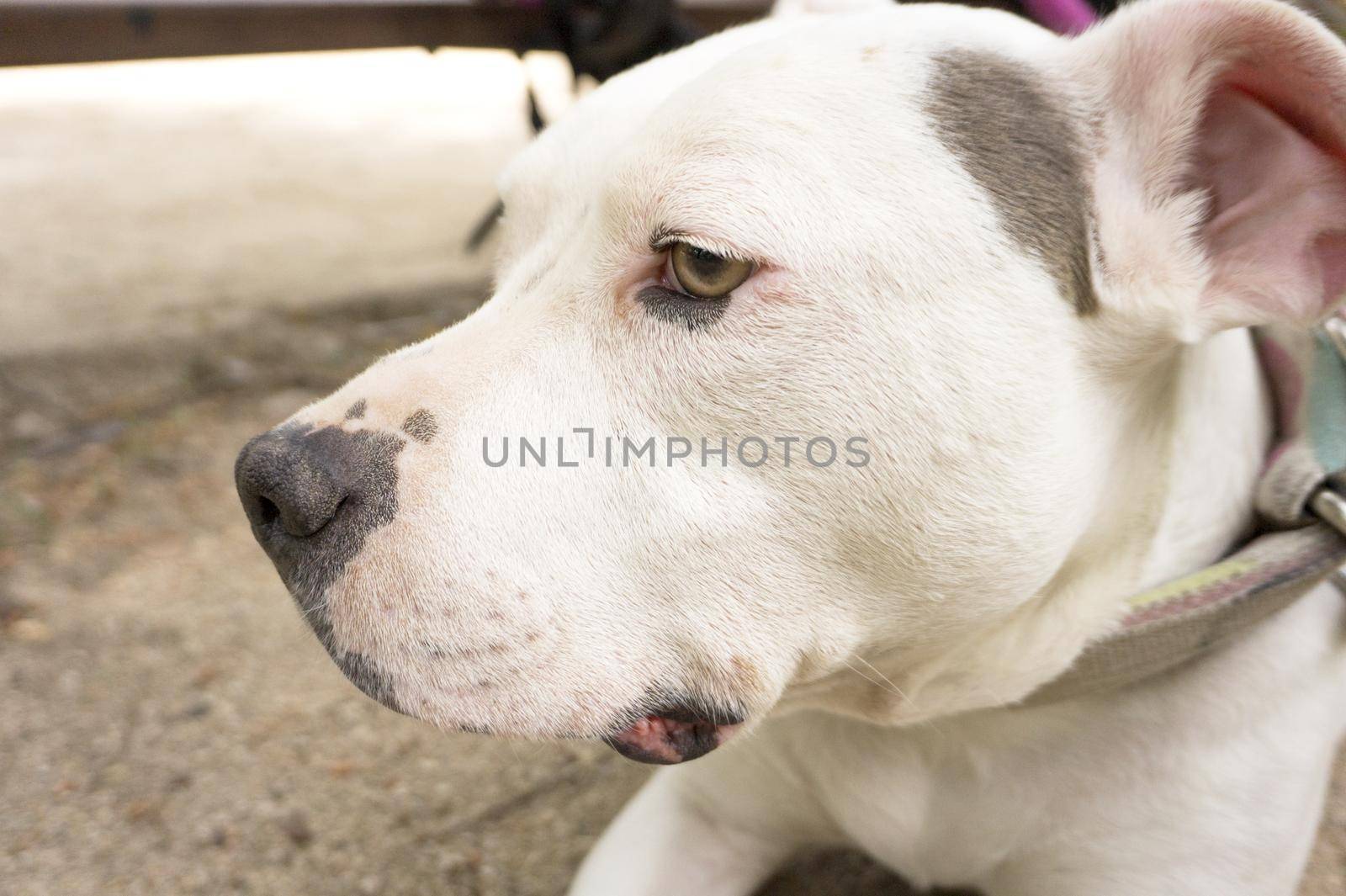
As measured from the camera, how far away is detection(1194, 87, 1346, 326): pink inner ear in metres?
1.34

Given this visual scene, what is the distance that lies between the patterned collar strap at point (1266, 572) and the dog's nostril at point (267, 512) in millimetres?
1061

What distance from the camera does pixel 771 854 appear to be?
1.98 meters

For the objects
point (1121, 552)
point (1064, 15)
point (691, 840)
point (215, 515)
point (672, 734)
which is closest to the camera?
point (672, 734)

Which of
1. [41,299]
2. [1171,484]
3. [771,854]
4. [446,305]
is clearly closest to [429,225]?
[446,305]

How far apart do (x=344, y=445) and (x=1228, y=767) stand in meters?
1.29

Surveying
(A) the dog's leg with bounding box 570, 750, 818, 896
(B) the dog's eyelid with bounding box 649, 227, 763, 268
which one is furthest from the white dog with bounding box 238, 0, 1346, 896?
(A) the dog's leg with bounding box 570, 750, 818, 896

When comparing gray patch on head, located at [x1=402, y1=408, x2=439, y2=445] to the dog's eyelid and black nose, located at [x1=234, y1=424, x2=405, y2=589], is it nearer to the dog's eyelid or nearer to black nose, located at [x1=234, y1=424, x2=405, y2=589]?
black nose, located at [x1=234, y1=424, x2=405, y2=589]

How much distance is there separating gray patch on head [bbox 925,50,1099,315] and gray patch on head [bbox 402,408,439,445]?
2.32 feet

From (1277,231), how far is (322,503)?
48.3 inches

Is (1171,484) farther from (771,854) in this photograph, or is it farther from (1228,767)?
(771,854)

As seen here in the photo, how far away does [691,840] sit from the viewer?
1.90 m

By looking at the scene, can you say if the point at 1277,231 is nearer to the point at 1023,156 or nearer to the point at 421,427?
the point at 1023,156

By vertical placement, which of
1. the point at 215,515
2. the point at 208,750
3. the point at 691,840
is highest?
the point at 691,840

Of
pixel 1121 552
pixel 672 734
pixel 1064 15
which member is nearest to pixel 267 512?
pixel 672 734
